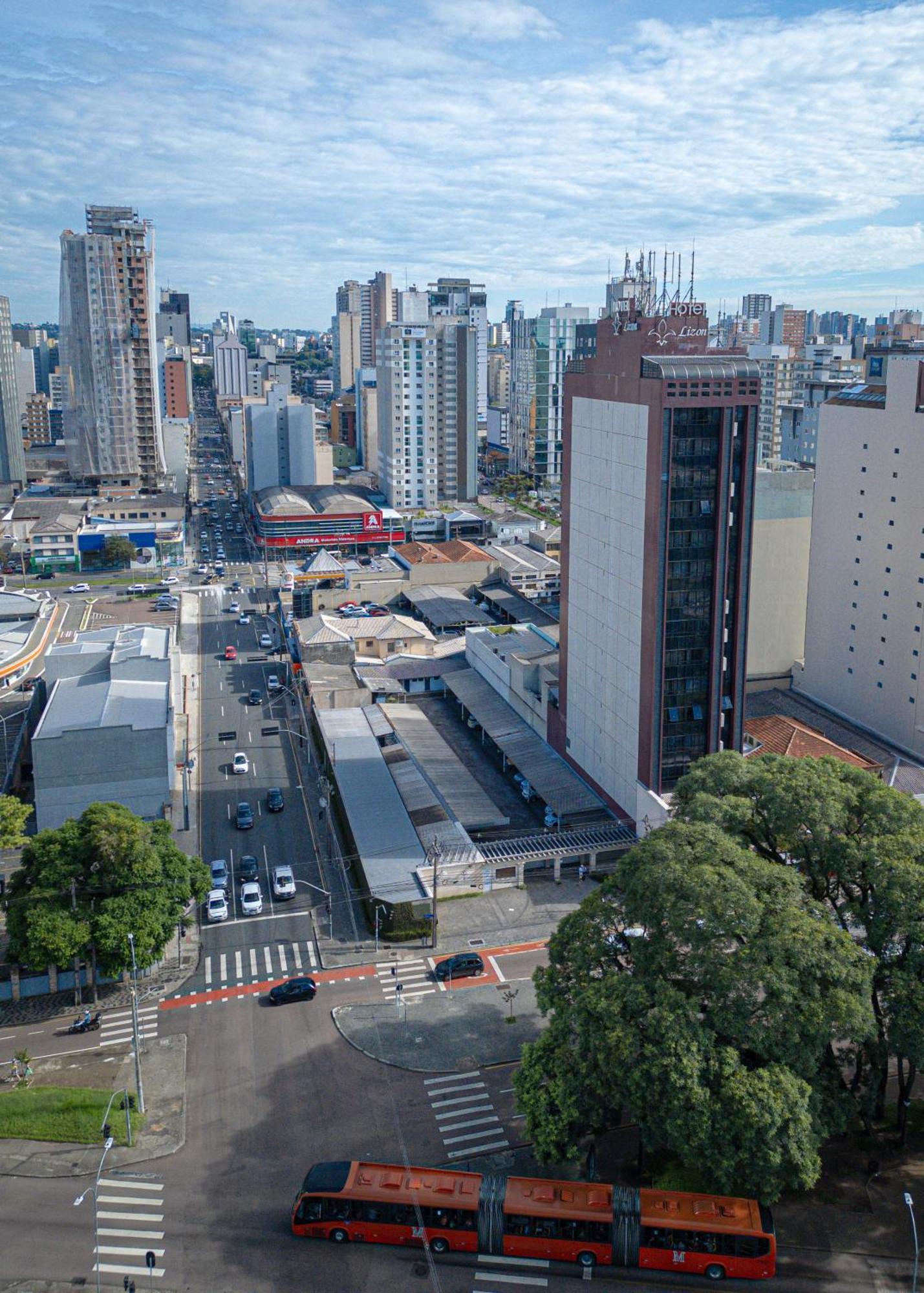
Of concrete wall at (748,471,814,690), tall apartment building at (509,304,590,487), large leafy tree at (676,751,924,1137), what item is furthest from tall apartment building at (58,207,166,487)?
large leafy tree at (676,751,924,1137)

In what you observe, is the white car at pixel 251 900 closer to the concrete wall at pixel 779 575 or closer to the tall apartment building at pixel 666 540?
the tall apartment building at pixel 666 540

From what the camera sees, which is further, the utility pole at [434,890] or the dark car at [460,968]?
the utility pole at [434,890]

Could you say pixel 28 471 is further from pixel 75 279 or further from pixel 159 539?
pixel 159 539

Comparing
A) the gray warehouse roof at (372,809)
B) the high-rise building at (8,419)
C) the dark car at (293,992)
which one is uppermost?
the high-rise building at (8,419)

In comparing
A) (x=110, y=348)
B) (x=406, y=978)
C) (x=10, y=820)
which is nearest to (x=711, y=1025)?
(x=406, y=978)

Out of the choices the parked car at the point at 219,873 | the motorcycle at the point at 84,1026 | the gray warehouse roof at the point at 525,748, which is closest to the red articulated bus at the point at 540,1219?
the motorcycle at the point at 84,1026

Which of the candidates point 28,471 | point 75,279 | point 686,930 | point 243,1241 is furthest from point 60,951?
point 28,471

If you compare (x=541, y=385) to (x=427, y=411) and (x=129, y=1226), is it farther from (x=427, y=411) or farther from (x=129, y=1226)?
(x=129, y=1226)

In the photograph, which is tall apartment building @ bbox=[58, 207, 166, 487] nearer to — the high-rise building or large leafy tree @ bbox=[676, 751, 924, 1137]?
the high-rise building
